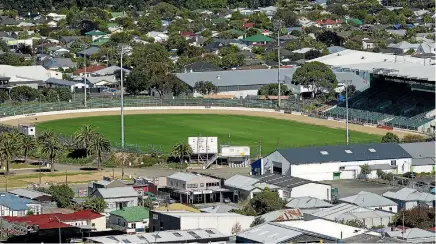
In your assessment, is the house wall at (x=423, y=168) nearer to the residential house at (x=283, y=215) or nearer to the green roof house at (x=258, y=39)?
the residential house at (x=283, y=215)

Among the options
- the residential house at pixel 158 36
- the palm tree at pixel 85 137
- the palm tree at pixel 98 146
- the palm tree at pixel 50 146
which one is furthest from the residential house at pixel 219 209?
the residential house at pixel 158 36

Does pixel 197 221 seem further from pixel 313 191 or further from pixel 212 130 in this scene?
pixel 212 130

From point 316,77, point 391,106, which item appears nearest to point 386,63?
point 316,77

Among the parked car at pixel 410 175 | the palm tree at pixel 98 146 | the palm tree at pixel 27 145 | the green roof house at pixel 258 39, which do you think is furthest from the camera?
the green roof house at pixel 258 39

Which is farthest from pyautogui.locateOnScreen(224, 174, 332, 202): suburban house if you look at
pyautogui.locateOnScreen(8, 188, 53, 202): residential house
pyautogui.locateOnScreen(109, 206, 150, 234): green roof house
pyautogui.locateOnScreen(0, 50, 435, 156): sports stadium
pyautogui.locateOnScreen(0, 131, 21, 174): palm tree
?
pyautogui.locateOnScreen(0, 50, 435, 156): sports stadium

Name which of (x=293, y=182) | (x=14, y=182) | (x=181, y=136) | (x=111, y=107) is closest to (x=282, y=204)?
(x=293, y=182)

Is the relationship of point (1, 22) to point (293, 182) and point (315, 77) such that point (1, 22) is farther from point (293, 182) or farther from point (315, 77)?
point (293, 182)
